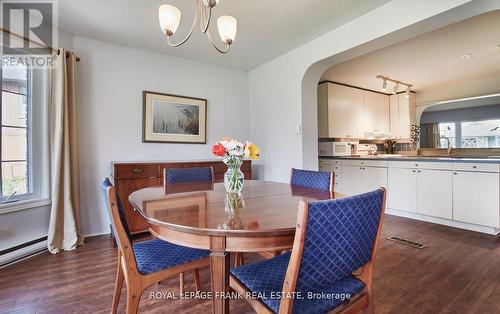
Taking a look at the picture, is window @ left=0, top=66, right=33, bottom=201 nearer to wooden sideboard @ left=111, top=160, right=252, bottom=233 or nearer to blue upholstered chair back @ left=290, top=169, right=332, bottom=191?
wooden sideboard @ left=111, top=160, right=252, bottom=233

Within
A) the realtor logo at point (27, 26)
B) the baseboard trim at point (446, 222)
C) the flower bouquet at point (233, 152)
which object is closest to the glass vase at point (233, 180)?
the flower bouquet at point (233, 152)

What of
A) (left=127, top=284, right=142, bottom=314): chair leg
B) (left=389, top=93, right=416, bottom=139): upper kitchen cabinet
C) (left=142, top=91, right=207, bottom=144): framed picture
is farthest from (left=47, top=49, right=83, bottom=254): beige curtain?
(left=389, top=93, right=416, bottom=139): upper kitchen cabinet

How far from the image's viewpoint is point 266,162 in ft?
12.6

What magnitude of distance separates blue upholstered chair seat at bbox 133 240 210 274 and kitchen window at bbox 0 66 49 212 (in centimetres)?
185

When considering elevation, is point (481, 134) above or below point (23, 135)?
above

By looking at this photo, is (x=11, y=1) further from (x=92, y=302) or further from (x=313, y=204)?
(x=313, y=204)

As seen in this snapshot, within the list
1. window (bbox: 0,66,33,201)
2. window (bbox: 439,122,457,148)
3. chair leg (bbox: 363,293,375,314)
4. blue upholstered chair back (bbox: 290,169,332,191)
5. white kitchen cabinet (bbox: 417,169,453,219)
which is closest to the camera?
chair leg (bbox: 363,293,375,314)

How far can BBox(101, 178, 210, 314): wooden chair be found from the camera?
1130mm

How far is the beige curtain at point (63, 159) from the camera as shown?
8.14ft

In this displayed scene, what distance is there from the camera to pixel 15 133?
237 centimetres

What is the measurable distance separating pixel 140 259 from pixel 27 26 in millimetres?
2697

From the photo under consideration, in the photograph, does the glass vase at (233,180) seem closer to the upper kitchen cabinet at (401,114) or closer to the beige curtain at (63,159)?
the beige curtain at (63,159)

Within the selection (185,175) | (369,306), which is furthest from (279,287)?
(185,175)

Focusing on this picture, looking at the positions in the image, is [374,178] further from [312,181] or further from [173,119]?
[173,119]
